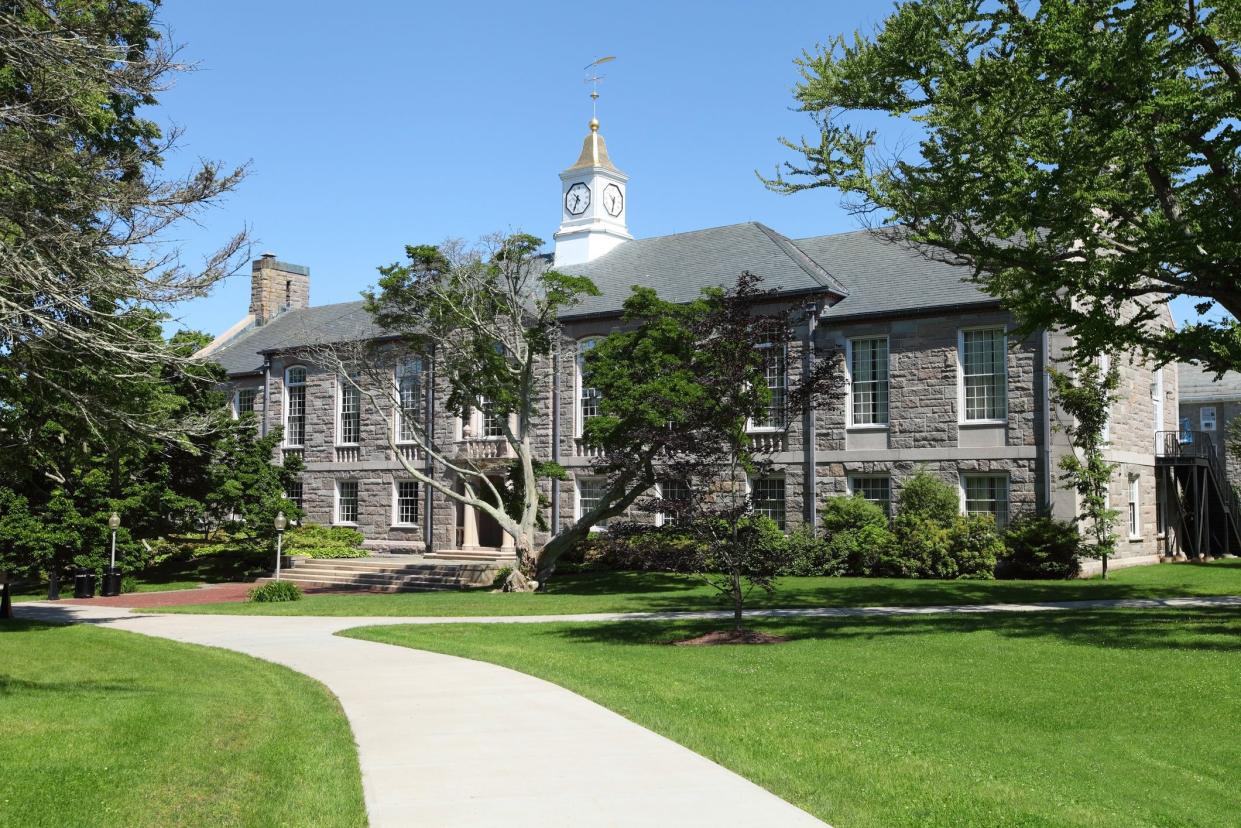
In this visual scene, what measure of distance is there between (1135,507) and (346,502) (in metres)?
26.0

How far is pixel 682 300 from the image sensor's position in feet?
107

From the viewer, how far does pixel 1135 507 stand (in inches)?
1202

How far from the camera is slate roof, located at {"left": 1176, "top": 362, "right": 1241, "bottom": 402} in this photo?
173 ft

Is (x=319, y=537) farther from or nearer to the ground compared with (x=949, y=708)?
farther from the ground

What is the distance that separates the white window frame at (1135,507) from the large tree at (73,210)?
2508cm

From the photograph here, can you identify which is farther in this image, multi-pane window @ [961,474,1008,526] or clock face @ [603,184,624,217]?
clock face @ [603,184,624,217]

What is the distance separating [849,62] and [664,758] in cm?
1236

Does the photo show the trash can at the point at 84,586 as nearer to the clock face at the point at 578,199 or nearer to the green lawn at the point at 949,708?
the green lawn at the point at 949,708

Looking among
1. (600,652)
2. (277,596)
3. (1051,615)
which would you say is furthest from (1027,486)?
(277,596)

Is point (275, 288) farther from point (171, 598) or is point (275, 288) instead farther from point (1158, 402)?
point (1158, 402)

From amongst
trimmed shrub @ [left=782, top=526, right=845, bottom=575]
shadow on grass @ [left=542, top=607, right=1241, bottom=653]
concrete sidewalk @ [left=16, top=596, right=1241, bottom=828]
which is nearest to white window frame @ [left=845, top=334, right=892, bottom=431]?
trimmed shrub @ [left=782, top=526, right=845, bottom=575]

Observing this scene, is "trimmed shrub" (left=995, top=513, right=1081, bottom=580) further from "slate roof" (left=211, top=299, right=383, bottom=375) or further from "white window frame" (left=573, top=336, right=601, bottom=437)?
"slate roof" (left=211, top=299, right=383, bottom=375)

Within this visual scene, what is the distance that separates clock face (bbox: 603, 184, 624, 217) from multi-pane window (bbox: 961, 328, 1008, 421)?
14.6 meters

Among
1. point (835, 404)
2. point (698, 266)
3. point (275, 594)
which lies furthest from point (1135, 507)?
point (275, 594)
